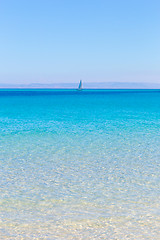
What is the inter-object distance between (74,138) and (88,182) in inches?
294

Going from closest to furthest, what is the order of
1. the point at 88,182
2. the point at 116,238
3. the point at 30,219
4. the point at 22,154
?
the point at 116,238
the point at 30,219
the point at 88,182
the point at 22,154

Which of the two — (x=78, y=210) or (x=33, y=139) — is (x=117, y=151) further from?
(x=78, y=210)

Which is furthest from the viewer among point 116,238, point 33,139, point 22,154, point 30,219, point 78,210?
point 33,139

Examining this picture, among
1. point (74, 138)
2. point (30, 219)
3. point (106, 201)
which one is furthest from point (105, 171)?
point (74, 138)

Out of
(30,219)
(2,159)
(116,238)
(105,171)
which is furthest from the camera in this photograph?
(2,159)

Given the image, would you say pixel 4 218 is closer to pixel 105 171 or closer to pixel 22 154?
pixel 105 171

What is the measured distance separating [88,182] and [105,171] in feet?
3.98

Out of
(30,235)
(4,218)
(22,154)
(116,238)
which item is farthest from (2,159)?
(116,238)

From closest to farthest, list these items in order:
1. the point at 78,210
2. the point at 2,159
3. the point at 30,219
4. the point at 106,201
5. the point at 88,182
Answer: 1. the point at 30,219
2. the point at 78,210
3. the point at 106,201
4. the point at 88,182
5. the point at 2,159

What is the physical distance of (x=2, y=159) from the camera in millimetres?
10719

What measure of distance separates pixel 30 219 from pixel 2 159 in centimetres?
519

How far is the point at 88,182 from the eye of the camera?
321 inches

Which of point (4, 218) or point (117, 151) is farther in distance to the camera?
point (117, 151)

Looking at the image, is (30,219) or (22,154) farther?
(22,154)
